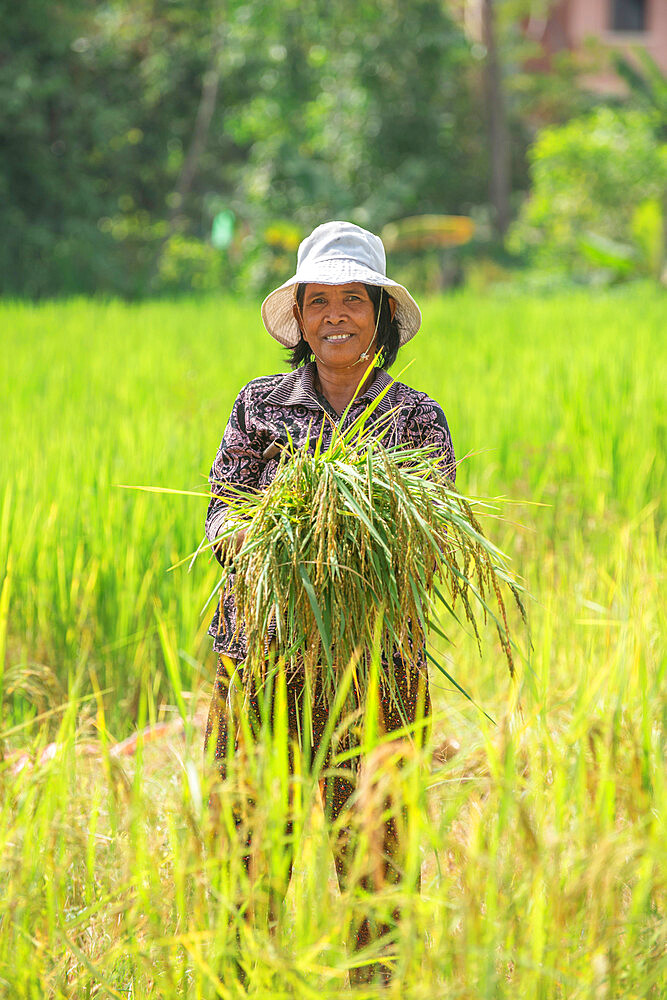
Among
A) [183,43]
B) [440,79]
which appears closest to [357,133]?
[440,79]

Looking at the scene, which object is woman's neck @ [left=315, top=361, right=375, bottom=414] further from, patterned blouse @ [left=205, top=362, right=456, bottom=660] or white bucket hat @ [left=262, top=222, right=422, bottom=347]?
white bucket hat @ [left=262, top=222, right=422, bottom=347]

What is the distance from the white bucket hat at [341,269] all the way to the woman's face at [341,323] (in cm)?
3

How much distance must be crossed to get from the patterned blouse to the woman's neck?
0.01 metres

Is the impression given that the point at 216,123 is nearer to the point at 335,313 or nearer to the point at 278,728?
the point at 335,313

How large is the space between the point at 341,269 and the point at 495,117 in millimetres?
12668

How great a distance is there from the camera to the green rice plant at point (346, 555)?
1175mm

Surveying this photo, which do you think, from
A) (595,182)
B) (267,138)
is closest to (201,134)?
(267,138)

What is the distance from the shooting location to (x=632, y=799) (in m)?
1.12

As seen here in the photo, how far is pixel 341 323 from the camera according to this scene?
146 cm

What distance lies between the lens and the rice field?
1015mm

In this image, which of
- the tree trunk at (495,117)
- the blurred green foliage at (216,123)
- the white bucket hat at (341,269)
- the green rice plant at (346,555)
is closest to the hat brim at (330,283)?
the white bucket hat at (341,269)

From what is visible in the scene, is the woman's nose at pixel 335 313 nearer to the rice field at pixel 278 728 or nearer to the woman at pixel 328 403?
A: the woman at pixel 328 403

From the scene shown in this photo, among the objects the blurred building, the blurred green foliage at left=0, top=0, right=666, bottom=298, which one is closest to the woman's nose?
the blurred green foliage at left=0, top=0, right=666, bottom=298

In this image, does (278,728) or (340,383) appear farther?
(340,383)
